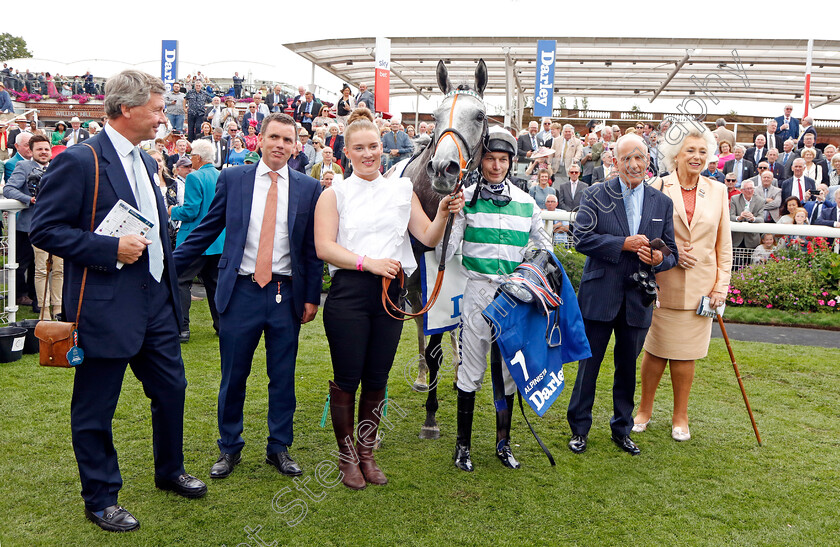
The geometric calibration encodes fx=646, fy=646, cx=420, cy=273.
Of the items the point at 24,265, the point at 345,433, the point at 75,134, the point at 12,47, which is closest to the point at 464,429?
the point at 345,433

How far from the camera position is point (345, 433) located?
3334 mm

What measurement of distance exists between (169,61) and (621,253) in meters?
16.4

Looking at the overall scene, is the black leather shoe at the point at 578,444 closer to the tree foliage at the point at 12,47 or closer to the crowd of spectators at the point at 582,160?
the crowd of spectators at the point at 582,160

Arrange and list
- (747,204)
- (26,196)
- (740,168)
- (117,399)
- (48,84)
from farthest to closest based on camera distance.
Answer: (48,84) < (740,168) < (747,204) < (26,196) < (117,399)

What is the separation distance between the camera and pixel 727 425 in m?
4.38

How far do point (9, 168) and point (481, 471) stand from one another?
8.59 m

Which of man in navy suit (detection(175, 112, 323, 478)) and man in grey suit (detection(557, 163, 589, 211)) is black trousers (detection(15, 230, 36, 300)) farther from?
man in grey suit (detection(557, 163, 589, 211))

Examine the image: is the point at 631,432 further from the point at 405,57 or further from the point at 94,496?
the point at 405,57

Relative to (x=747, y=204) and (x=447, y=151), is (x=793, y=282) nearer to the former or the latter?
(x=747, y=204)

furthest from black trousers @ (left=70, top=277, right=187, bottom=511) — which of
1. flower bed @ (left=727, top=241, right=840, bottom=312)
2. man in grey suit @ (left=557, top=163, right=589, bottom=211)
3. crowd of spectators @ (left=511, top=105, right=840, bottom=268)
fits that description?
man in grey suit @ (left=557, top=163, right=589, bottom=211)

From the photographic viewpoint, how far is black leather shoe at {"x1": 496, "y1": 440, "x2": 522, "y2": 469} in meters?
3.65

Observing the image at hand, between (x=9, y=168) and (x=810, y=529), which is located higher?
(x=9, y=168)

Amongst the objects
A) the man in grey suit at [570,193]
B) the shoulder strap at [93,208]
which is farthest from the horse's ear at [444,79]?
the man in grey suit at [570,193]

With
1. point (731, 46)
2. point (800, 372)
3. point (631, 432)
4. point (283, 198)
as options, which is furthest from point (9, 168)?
point (731, 46)
